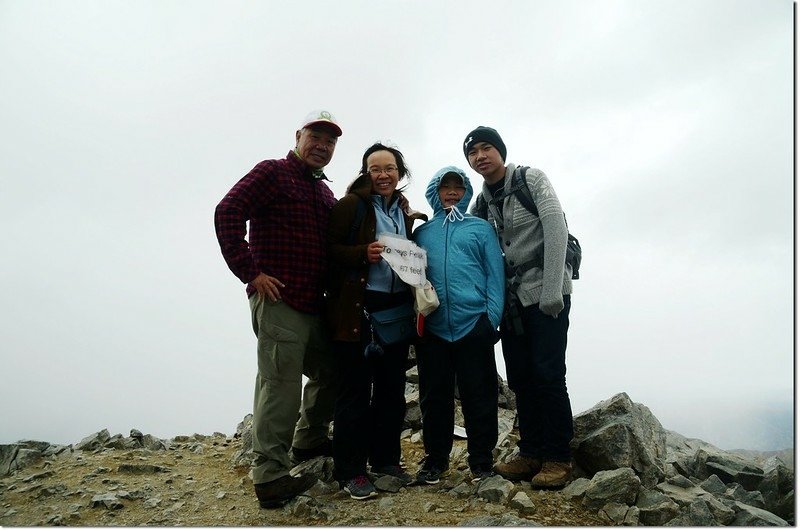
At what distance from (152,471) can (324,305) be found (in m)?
4.26

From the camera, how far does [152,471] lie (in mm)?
7641

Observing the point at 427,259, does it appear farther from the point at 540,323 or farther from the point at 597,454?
the point at 597,454

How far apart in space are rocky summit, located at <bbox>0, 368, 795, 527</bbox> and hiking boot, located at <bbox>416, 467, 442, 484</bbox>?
0.24ft

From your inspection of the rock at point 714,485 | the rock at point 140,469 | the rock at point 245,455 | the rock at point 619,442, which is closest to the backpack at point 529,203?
the rock at point 619,442

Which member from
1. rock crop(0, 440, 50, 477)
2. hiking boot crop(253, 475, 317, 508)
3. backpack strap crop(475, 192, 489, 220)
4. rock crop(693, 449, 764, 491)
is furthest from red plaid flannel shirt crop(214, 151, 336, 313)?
rock crop(693, 449, 764, 491)

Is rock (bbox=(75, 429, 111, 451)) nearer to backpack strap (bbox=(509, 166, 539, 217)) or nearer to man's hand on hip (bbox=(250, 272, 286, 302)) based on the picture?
man's hand on hip (bbox=(250, 272, 286, 302))

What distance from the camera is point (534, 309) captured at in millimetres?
5609

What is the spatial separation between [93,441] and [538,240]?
28.4 ft

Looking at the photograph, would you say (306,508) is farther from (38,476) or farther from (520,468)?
(38,476)

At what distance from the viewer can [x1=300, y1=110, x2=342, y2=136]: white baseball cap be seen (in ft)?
19.5

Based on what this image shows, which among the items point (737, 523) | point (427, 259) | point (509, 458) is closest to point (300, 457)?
point (509, 458)

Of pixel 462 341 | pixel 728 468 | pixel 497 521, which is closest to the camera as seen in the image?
pixel 497 521

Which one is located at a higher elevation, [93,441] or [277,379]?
[277,379]

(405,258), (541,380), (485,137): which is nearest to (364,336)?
(405,258)
